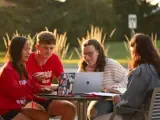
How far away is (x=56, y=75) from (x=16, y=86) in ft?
2.91

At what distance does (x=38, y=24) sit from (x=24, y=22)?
0.92 m

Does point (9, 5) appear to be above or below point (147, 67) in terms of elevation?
above

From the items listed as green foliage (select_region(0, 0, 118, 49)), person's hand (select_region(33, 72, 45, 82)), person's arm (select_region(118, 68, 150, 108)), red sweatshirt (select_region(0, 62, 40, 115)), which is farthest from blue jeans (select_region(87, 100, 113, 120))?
green foliage (select_region(0, 0, 118, 49))

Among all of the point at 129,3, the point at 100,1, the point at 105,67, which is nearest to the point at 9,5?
the point at 100,1

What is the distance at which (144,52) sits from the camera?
5.18m

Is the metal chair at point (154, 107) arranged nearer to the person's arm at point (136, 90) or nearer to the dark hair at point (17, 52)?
the person's arm at point (136, 90)

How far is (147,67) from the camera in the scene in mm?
5102

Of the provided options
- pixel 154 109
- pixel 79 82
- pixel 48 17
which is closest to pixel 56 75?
pixel 79 82

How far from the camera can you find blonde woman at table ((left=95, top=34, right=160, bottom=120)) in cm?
506

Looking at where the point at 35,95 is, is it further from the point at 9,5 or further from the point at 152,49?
the point at 9,5

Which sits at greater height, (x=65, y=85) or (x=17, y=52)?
(x=17, y=52)

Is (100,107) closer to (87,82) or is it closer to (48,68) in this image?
(87,82)

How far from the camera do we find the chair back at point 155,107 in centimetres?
494

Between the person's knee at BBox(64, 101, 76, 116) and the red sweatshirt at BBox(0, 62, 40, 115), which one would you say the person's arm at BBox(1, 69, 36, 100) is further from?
the person's knee at BBox(64, 101, 76, 116)
